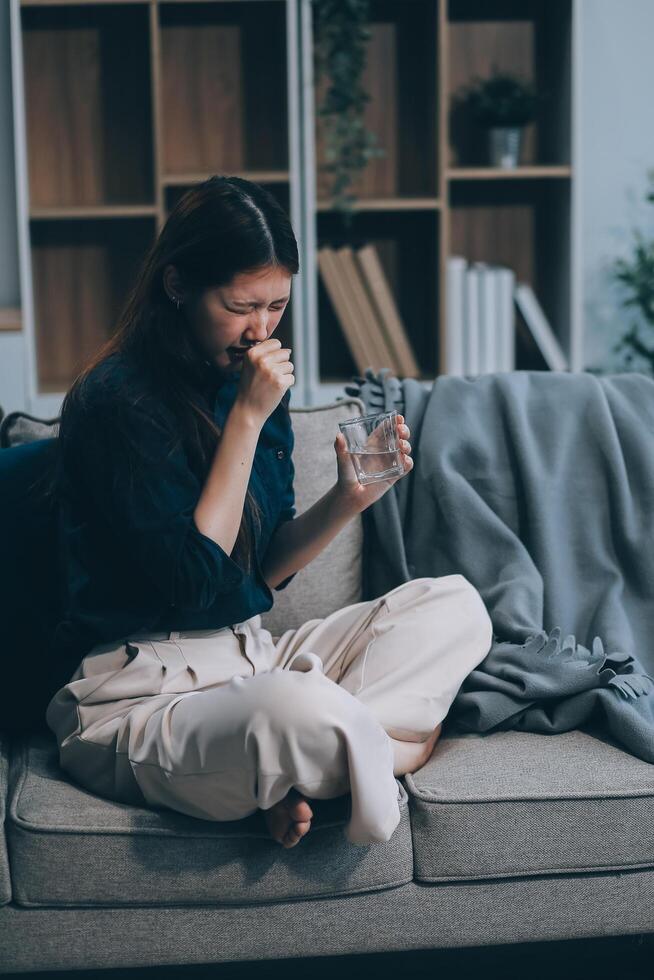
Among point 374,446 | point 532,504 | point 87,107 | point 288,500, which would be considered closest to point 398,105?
point 87,107

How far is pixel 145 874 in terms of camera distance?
54.6 inches

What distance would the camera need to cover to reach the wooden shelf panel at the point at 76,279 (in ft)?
11.1

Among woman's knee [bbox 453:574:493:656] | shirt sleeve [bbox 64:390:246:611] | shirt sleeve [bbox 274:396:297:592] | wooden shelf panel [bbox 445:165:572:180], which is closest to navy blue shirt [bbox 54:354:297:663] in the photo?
shirt sleeve [bbox 64:390:246:611]

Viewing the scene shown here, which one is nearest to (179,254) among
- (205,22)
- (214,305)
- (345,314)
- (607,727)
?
(214,305)

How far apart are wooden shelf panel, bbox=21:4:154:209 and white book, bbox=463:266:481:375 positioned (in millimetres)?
947

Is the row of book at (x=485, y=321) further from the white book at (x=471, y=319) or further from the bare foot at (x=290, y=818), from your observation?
the bare foot at (x=290, y=818)

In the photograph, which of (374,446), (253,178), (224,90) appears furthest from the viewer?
(224,90)

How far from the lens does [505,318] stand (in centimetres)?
324

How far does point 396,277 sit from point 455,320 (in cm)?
31

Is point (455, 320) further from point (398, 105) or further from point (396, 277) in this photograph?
point (398, 105)

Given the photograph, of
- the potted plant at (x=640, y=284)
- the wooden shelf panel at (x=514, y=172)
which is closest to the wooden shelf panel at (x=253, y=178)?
the wooden shelf panel at (x=514, y=172)

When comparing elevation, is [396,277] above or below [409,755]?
above

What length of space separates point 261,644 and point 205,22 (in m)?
2.30

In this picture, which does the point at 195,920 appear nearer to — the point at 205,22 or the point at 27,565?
the point at 27,565
